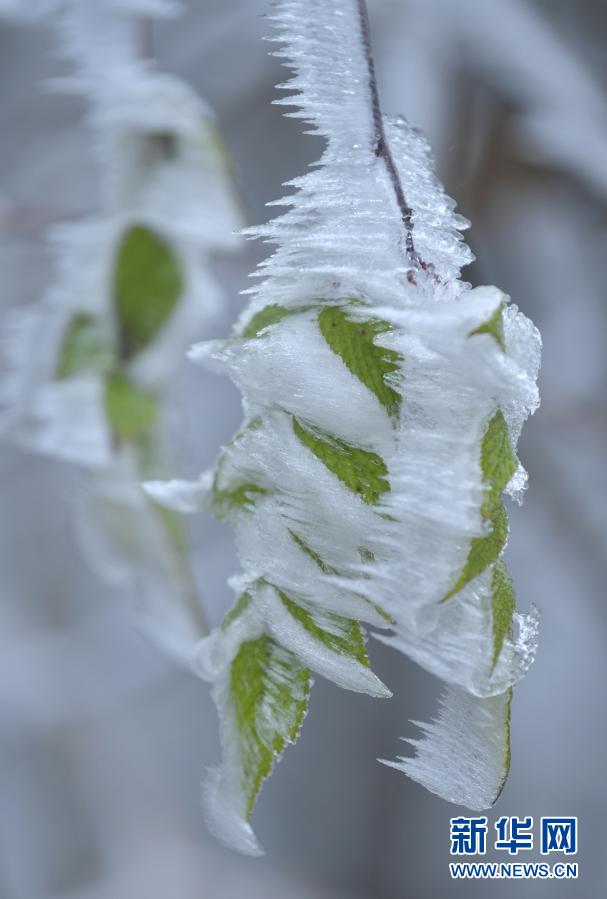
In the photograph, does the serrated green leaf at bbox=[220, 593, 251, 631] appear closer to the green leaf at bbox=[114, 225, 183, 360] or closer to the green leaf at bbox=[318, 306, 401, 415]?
the green leaf at bbox=[318, 306, 401, 415]

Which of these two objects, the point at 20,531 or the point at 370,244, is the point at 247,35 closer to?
the point at 20,531

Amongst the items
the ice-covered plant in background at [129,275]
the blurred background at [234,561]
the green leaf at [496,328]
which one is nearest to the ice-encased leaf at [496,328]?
the green leaf at [496,328]

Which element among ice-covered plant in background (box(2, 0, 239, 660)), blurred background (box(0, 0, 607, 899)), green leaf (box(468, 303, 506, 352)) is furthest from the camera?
blurred background (box(0, 0, 607, 899))

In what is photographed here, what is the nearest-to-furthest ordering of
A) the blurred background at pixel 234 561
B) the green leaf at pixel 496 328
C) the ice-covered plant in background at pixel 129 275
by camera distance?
the green leaf at pixel 496 328 < the ice-covered plant in background at pixel 129 275 < the blurred background at pixel 234 561

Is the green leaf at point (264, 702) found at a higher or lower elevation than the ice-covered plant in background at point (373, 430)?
lower

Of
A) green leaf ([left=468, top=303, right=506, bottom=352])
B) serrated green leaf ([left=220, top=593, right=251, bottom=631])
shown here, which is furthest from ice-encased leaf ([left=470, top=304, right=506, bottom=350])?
serrated green leaf ([left=220, top=593, right=251, bottom=631])

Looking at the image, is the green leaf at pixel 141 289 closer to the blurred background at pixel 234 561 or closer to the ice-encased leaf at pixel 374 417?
the blurred background at pixel 234 561

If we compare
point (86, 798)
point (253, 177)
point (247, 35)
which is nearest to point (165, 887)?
point (86, 798)

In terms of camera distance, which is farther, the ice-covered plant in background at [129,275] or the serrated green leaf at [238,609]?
the ice-covered plant in background at [129,275]

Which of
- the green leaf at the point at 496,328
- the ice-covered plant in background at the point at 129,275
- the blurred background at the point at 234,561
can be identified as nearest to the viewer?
the green leaf at the point at 496,328
